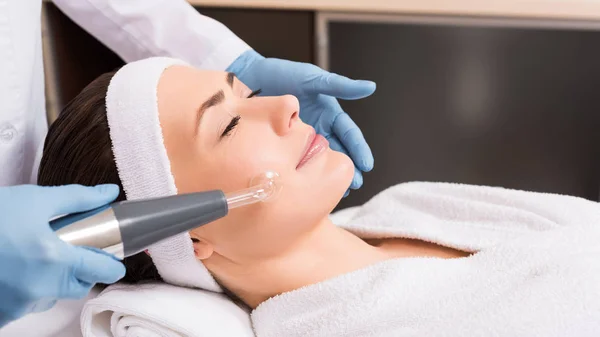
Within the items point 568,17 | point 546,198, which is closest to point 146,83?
point 546,198

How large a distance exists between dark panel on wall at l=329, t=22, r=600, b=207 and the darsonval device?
1190mm

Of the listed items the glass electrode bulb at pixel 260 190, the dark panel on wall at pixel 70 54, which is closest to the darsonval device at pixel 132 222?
the glass electrode bulb at pixel 260 190

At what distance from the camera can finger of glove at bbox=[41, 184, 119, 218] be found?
0.60m

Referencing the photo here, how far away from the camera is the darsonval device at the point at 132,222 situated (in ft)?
1.94

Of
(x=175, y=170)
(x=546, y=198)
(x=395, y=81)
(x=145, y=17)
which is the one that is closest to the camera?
(x=175, y=170)

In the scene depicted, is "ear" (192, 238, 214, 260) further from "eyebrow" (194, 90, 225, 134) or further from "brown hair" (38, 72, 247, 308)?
"eyebrow" (194, 90, 225, 134)

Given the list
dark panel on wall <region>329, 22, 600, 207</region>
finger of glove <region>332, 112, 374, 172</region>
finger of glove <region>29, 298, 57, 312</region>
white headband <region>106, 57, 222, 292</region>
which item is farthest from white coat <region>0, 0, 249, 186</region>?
dark panel on wall <region>329, 22, 600, 207</region>

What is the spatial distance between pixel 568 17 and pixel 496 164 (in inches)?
21.3

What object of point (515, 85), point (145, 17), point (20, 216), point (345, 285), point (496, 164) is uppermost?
point (145, 17)

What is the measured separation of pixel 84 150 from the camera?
880 mm

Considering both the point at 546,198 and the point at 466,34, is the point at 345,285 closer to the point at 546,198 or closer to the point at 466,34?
the point at 546,198

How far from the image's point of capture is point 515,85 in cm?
185

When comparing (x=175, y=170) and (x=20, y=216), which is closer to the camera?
(x=20, y=216)

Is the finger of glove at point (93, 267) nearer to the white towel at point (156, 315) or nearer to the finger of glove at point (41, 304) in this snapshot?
the finger of glove at point (41, 304)
